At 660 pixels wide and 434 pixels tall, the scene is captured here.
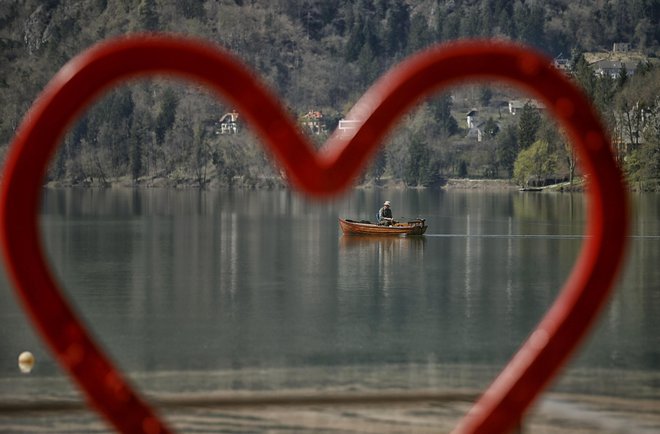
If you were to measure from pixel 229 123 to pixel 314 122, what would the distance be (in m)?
13.6

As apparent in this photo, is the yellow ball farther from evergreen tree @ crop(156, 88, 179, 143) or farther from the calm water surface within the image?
evergreen tree @ crop(156, 88, 179, 143)

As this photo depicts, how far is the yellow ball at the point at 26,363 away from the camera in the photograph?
1803 centimetres

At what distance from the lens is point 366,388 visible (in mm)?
17172

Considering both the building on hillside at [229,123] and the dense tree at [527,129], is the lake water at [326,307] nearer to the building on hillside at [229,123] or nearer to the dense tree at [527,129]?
the dense tree at [527,129]

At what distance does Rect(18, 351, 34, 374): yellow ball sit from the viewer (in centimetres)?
1803

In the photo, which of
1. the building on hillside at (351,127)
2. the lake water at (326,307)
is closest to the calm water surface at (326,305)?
the lake water at (326,307)

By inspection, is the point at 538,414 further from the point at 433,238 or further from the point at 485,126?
the point at 485,126

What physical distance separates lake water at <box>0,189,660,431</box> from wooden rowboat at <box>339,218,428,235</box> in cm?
38

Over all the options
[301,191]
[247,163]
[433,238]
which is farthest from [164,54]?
[247,163]

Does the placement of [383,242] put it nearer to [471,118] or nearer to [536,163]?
[536,163]

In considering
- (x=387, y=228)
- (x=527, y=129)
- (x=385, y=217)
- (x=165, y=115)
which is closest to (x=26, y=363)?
(x=387, y=228)

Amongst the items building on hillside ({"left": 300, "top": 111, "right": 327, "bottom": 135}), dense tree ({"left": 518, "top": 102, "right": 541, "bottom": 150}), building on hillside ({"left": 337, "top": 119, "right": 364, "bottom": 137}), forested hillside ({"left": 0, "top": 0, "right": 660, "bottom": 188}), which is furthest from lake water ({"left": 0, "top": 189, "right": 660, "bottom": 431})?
building on hillside ({"left": 300, "top": 111, "right": 327, "bottom": 135})

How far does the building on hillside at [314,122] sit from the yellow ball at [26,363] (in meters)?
121

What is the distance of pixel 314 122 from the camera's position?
5925 inches
